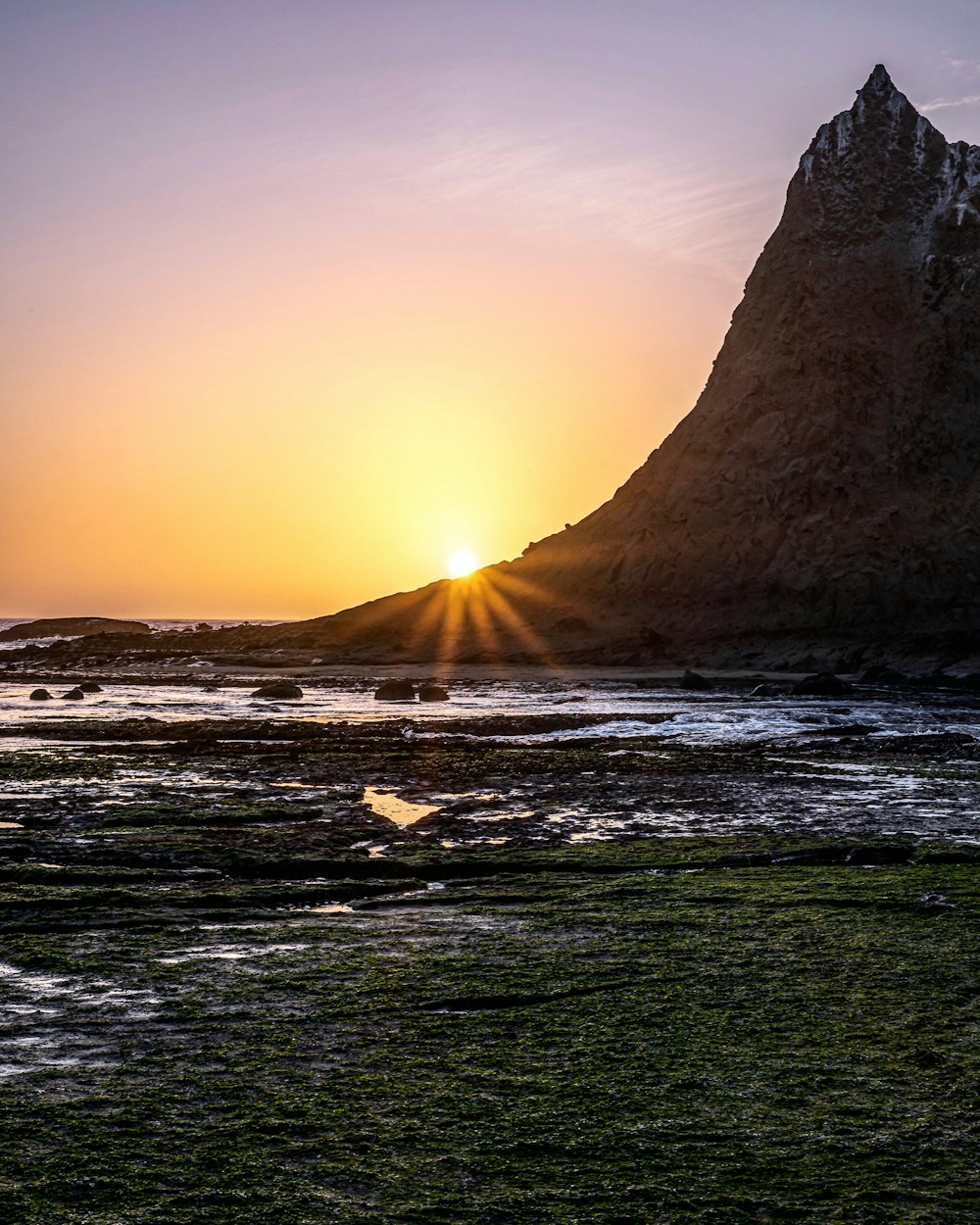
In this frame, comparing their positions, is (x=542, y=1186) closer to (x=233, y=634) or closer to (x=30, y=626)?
(x=233, y=634)

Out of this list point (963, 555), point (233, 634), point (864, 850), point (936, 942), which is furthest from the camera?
point (233, 634)

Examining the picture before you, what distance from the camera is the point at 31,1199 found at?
4910 mm

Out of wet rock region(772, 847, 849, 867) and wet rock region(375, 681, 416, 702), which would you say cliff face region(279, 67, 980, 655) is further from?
wet rock region(772, 847, 849, 867)

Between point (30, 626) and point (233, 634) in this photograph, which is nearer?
point (233, 634)

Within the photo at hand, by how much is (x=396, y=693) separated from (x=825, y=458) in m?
41.6

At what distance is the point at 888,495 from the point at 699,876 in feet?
218

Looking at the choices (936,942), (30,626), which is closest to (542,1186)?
(936,942)

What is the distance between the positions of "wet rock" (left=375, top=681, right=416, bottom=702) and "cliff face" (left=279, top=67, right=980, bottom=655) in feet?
98.1

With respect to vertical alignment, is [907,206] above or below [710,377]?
above

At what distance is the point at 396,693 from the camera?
46.8 metres

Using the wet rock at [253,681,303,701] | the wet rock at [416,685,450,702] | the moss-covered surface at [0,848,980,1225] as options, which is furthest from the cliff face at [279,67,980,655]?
the moss-covered surface at [0,848,980,1225]

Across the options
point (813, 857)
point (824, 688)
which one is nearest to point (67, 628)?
point (824, 688)

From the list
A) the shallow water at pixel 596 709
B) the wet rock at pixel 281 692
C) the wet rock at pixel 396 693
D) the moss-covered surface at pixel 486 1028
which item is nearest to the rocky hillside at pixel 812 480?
the shallow water at pixel 596 709

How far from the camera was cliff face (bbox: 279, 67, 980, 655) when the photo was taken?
7062 centimetres
